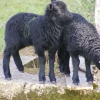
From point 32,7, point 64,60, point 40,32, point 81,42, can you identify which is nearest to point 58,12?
point 40,32

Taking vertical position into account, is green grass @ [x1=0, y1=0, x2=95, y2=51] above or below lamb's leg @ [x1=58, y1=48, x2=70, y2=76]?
below

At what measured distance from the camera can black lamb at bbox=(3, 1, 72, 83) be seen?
507cm

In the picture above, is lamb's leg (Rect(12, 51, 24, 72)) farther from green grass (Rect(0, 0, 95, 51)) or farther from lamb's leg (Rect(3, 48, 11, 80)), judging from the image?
green grass (Rect(0, 0, 95, 51))

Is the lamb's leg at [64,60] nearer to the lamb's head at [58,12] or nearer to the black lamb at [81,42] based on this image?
the black lamb at [81,42]

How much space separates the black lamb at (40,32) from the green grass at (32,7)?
14.6 feet

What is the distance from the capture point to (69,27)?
17.5 feet

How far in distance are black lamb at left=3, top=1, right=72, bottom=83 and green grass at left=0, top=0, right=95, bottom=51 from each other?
4.44 m

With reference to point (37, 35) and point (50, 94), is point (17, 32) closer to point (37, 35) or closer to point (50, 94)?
point (37, 35)

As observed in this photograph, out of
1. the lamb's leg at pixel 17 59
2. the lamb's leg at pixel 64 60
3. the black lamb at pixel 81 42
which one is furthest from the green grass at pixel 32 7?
the black lamb at pixel 81 42

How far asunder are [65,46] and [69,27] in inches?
13.6

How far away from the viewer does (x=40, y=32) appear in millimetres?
5164

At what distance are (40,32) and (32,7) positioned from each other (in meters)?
6.07

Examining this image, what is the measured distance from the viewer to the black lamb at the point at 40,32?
5066mm

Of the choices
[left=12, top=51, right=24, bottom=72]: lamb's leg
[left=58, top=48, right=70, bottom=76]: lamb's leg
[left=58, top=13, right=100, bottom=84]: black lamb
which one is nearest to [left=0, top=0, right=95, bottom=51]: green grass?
[left=12, top=51, right=24, bottom=72]: lamb's leg
